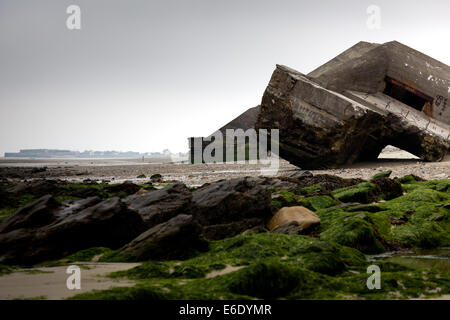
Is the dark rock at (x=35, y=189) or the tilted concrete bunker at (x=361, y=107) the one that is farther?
the tilted concrete bunker at (x=361, y=107)

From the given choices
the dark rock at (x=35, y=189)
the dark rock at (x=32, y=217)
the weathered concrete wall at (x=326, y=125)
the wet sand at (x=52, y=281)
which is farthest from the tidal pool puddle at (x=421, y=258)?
the dark rock at (x=35, y=189)

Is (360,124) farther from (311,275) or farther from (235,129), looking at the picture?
(235,129)

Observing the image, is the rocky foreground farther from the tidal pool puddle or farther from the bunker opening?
the bunker opening

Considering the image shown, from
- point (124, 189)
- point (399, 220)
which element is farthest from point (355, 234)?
point (124, 189)

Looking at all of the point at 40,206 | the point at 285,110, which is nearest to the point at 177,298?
the point at 40,206

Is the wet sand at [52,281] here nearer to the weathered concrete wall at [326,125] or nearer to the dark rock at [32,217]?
the dark rock at [32,217]

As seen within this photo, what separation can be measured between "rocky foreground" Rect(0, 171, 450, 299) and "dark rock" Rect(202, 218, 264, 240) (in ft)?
0.06

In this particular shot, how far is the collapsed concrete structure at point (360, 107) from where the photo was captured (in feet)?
52.3

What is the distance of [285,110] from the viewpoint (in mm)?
16297

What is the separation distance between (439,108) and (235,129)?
60.3 ft

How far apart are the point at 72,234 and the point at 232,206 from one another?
281 cm

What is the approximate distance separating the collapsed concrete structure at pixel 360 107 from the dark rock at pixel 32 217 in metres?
10.9

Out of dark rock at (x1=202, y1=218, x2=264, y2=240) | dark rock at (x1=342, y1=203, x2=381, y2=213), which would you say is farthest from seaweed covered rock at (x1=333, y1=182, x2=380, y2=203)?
dark rock at (x1=202, y1=218, x2=264, y2=240)

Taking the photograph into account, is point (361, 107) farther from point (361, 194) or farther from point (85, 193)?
point (85, 193)
